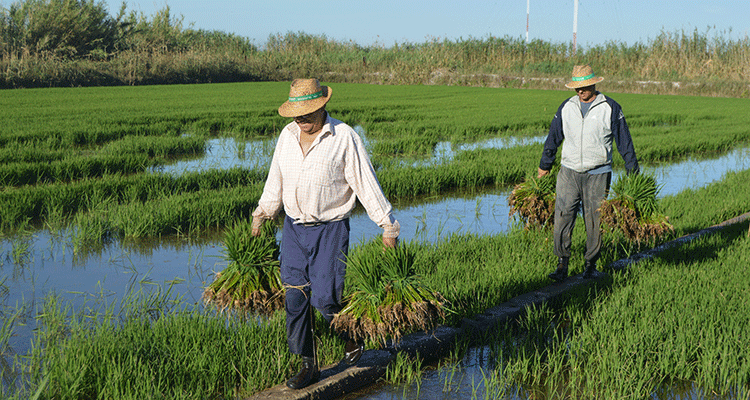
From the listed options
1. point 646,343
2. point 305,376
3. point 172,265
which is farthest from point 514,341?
point 172,265

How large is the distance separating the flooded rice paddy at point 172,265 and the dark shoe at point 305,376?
0.23m

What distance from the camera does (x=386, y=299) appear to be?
283 cm

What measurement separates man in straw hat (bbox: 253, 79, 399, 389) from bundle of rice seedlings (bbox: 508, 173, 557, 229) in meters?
2.57

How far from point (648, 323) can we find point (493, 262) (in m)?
1.31

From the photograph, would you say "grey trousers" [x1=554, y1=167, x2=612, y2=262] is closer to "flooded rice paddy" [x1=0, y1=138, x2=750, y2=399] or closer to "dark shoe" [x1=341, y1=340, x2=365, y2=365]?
"flooded rice paddy" [x1=0, y1=138, x2=750, y2=399]

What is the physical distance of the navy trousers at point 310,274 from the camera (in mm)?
2852

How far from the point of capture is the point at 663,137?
40.9ft

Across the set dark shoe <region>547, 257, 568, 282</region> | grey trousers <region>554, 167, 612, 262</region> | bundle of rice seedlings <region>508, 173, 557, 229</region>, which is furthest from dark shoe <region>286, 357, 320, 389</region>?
bundle of rice seedlings <region>508, 173, 557, 229</region>

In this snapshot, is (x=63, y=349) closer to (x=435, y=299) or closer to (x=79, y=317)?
(x=79, y=317)

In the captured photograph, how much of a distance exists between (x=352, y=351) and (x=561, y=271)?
79.8 inches

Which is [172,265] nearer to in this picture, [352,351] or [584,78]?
[352,351]

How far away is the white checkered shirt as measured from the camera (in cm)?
280

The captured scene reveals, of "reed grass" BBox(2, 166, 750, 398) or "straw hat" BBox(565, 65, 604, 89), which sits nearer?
"reed grass" BBox(2, 166, 750, 398)

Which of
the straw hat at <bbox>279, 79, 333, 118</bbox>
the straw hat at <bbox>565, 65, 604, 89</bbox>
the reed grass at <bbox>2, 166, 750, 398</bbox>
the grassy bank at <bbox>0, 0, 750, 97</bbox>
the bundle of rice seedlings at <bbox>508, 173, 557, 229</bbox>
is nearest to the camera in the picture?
the straw hat at <bbox>279, 79, 333, 118</bbox>
